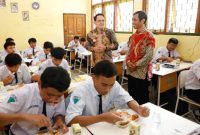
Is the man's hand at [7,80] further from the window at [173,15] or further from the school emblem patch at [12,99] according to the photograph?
the window at [173,15]

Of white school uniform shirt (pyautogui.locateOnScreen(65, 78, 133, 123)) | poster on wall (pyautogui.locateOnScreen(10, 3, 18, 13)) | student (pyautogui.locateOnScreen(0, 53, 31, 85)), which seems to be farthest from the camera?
poster on wall (pyautogui.locateOnScreen(10, 3, 18, 13))

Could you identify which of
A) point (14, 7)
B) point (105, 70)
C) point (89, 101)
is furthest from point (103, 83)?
point (14, 7)

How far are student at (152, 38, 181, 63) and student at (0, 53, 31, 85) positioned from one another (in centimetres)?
305

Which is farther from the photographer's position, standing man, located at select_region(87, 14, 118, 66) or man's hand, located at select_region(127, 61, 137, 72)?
standing man, located at select_region(87, 14, 118, 66)

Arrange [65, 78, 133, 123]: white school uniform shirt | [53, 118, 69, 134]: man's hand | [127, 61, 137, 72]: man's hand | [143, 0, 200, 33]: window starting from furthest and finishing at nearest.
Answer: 1. [143, 0, 200, 33]: window
2. [127, 61, 137, 72]: man's hand
3. [65, 78, 133, 123]: white school uniform shirt
4. [53, 118, 69, 134]: man's hand

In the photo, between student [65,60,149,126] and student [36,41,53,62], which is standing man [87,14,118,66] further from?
student [36,41,53,62]

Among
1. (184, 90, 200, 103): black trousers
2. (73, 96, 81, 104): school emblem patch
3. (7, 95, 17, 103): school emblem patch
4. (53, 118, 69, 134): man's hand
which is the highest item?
(7, 95, 17, 103): school emblem patch

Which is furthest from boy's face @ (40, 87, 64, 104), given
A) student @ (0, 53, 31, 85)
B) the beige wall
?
the beige wall

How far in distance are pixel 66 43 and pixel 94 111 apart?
22.8ft

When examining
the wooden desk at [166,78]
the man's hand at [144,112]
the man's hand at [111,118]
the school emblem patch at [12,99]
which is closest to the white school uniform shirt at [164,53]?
the wooden desk at [166,78]

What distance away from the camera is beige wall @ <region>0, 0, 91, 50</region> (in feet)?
22.6

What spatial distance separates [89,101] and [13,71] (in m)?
1.69

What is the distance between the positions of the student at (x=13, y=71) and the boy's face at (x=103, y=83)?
1608 millimetres

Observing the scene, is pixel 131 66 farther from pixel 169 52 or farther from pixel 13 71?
pixel 169 52
